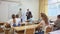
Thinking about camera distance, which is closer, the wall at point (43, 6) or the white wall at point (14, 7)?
the white wall at point (14, 7)

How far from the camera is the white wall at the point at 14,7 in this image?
27.6ft

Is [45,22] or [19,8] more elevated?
[19,8]

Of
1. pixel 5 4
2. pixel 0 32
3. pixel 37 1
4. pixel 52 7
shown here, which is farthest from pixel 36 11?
pixel 0 32

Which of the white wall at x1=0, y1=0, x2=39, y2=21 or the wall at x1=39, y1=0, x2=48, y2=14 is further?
the wall at x1=39, y1=0, x2=48, y2=14

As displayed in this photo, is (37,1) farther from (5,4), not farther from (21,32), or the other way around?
(21,32)

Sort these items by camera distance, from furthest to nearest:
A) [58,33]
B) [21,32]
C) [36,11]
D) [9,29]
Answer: [36,11] → [9,29] → [21,32] → [58,33]

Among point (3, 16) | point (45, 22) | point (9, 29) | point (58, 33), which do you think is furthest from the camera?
point (3, 16)

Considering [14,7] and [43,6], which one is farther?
[43,6]

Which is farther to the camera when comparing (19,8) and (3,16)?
(19,8)

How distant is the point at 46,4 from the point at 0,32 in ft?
17.6

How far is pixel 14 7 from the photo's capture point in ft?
29.1

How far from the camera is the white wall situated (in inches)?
331

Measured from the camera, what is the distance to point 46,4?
31.4 feet

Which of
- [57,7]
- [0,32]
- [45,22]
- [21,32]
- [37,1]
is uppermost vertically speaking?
[37,1]
